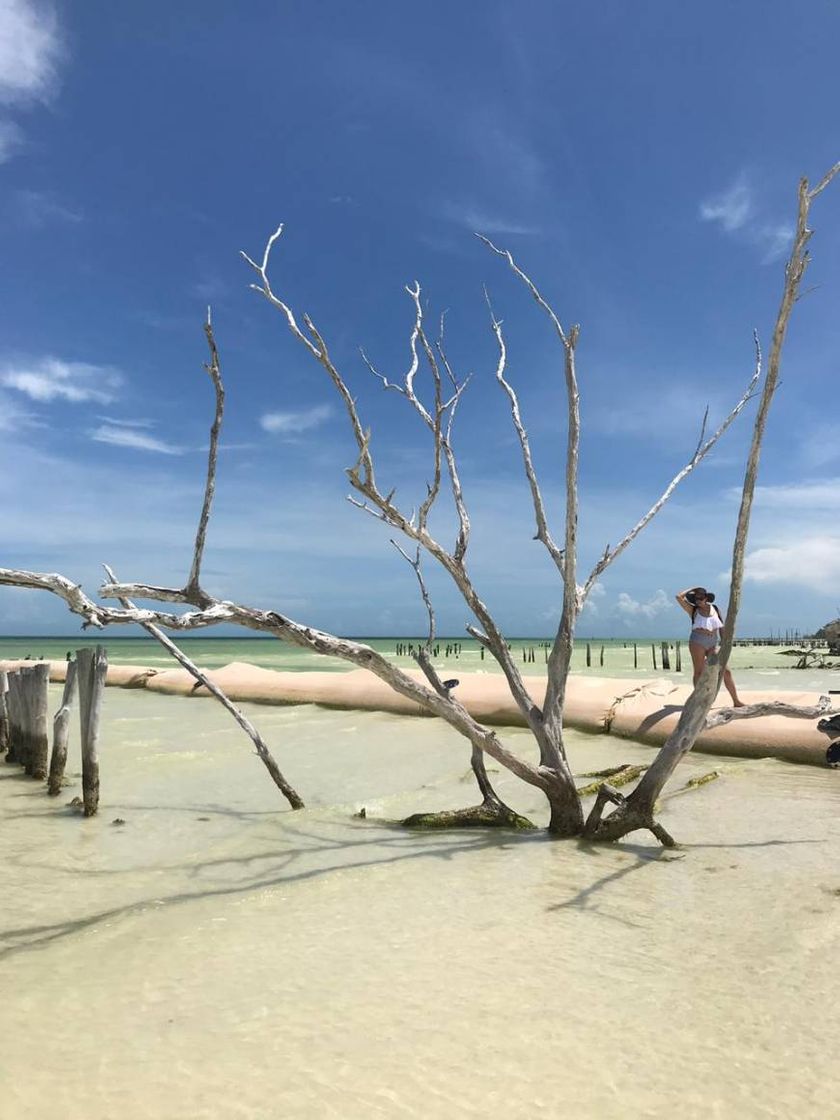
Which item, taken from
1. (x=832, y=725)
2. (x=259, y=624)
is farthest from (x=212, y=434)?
(x=832, y=725)

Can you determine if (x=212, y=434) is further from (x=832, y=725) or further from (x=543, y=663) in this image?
(x=543, y=663)

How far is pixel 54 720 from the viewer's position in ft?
21.4

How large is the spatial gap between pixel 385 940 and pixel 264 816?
2597 mm

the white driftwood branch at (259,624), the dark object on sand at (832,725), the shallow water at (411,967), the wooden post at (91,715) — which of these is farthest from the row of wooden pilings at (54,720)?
the dark object on sand at (832,725)

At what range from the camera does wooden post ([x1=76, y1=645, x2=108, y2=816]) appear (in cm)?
545

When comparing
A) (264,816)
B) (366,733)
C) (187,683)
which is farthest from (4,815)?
(187,683)

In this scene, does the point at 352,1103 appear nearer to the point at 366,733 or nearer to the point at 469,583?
the point at 469,583

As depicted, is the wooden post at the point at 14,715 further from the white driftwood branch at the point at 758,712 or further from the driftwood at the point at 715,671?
the white driftwood branch at the point at 758,712

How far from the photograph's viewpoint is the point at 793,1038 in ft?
7.31

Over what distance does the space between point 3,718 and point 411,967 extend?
6983mm

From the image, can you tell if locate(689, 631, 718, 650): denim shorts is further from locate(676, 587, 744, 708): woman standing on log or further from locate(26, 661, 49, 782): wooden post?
locate(26, 661, 49, 782): wooden post

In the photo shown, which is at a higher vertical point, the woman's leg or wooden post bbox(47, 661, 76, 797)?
the woman's leg

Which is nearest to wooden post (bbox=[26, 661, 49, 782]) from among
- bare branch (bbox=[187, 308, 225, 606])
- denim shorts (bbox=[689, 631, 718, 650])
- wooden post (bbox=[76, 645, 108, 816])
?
wooden post (bbox=[76, 645, 108, 816])

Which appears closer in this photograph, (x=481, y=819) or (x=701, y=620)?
(x=481, y=819)
